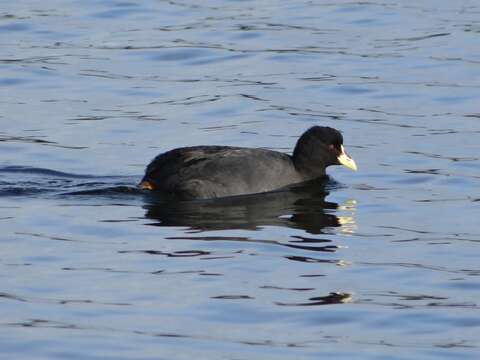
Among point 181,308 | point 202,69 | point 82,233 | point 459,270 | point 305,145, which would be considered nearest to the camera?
point 181,308

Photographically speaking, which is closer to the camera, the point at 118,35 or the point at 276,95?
the point at 276,95

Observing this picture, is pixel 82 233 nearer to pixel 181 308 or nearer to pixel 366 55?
pixel 181 308

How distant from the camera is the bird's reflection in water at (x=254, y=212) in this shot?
44.8 ft

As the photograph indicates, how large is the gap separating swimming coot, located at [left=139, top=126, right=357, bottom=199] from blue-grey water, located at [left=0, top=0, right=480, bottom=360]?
8.0 inches

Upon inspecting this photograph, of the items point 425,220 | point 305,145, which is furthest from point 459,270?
point 305,145

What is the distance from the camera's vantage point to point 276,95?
1944 cm

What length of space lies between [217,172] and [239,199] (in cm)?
34

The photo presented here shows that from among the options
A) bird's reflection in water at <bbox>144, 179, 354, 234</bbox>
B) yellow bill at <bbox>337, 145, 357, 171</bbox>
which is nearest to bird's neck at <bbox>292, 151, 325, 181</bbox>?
yellow bill at <bbox>337, 145, 357, 171</bbox>

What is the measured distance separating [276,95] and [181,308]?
9.03 metres

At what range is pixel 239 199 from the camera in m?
14.9

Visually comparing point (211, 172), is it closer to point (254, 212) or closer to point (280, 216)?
point (254, 212)

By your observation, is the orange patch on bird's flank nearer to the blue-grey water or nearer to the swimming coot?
the swimming coot

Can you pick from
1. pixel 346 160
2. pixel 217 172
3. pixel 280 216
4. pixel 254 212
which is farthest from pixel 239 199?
pixel 346 160

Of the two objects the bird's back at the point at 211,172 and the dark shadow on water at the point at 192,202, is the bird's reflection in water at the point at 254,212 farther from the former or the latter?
the bird's back at the point at 211,172
